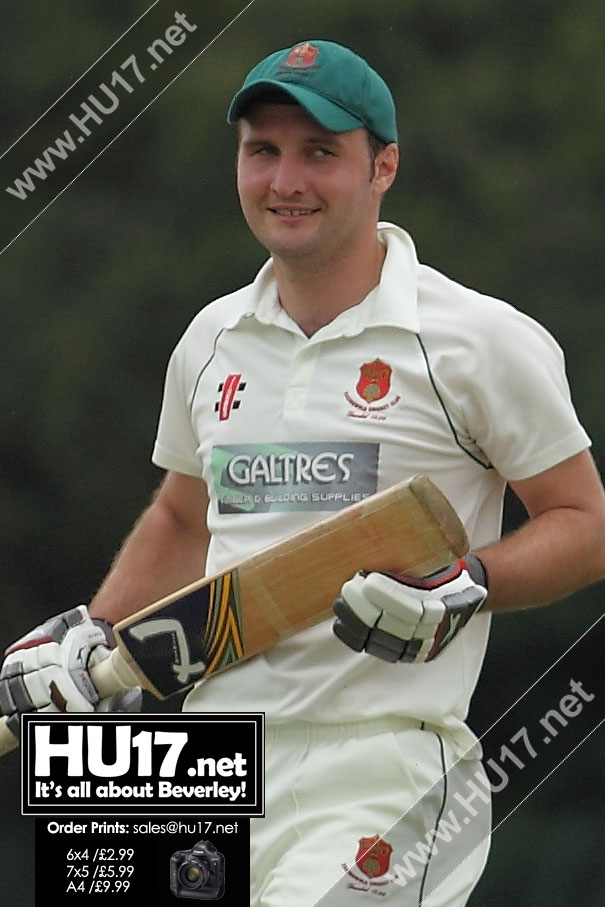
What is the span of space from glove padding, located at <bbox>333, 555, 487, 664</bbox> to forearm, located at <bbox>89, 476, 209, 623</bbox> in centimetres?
62

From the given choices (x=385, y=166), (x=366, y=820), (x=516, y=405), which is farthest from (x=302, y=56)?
(x=366, y=820)

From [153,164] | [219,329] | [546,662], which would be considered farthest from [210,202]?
[219,329]

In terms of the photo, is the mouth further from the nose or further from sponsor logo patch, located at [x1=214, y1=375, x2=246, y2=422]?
sponsor logo patch, located at [x1=214, y1=375, x2=246, y2=422]

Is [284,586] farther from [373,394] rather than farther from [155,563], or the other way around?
[155,563]

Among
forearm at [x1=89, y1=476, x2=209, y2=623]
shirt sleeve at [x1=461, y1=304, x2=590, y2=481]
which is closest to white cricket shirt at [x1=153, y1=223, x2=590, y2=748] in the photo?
shirt sleeve at [x1=461, y1=304, x2=590, y2=481]

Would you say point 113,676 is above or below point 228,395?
below

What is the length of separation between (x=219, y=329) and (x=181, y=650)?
1.61 feet

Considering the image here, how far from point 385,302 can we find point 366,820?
69 centimetres

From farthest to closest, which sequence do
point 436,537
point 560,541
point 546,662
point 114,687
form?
1. point 546,662
2. point 114,687
3. point 560,541
4. point 436,537

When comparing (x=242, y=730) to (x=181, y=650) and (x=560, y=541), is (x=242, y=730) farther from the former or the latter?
(x=560, y=541)

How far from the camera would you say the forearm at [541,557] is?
2.42 metres

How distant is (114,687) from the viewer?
2.61 m

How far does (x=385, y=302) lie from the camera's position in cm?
252

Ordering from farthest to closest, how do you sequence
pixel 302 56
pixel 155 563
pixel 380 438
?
pixel 155 563, pixel 302 56, pixel 380 438
